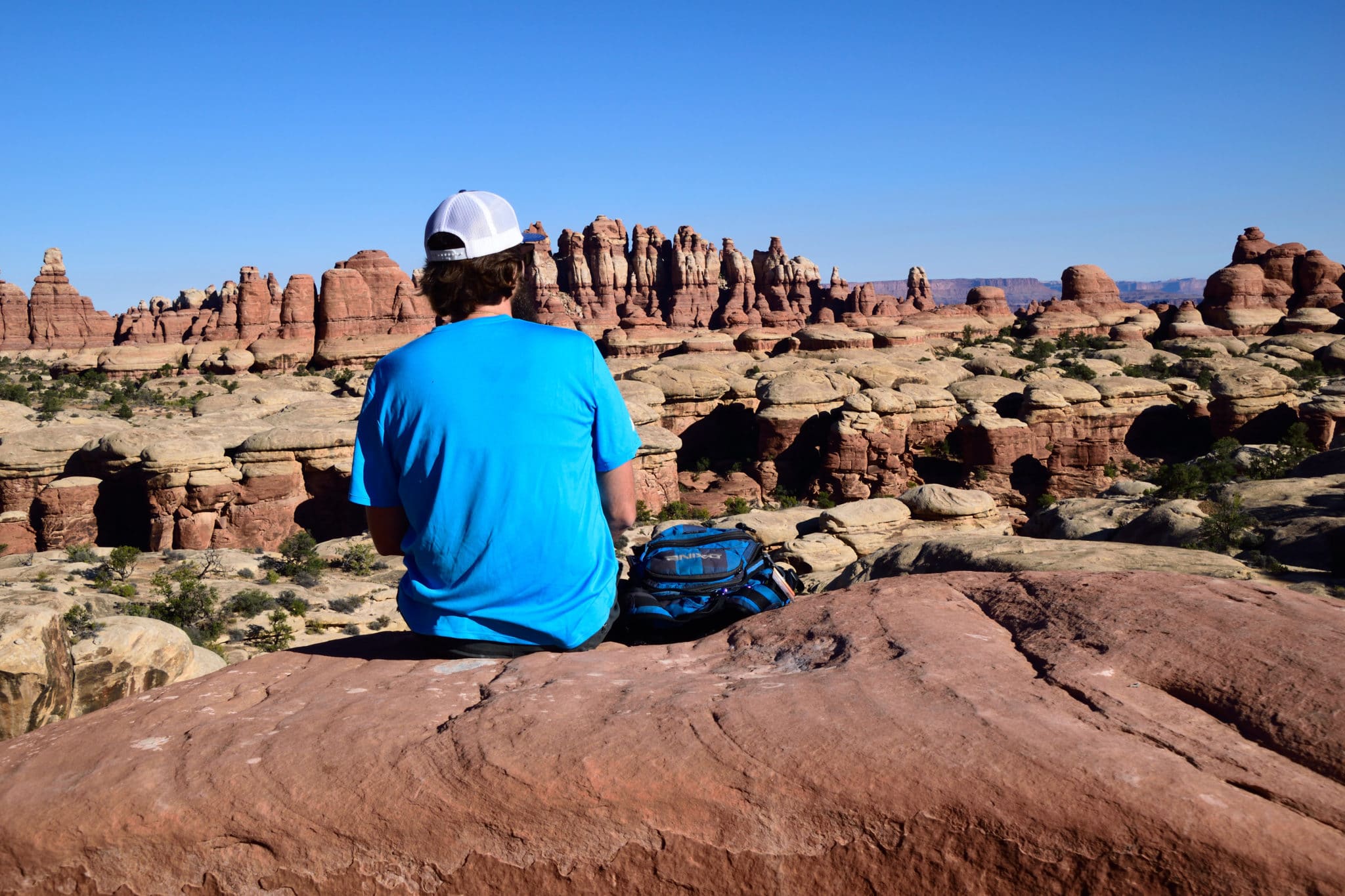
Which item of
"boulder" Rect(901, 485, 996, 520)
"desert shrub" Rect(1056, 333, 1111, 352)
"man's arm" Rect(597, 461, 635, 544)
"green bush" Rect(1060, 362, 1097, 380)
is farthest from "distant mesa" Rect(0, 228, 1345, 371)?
"man's arm" Rect(597, 461, 635, 544)

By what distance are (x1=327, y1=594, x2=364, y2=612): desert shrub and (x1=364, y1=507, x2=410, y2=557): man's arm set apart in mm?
11389

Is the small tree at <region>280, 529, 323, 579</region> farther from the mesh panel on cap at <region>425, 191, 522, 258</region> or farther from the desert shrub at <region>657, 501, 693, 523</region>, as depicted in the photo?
the mesh panel on cap at <region>425, 191, 522, 258</region>

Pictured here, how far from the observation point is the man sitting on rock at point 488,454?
9.33ft

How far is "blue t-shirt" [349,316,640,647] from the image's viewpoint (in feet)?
9.32

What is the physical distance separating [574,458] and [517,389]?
1.03 feet

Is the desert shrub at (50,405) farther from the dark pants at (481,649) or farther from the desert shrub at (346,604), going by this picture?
the dark pants at (481,649)

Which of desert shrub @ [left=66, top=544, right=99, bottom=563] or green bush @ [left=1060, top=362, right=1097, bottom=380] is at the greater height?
green bush @ [left=1060, top=362, right=1097, bottom=380]

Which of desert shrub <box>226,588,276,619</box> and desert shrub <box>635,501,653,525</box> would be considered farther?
desert shrub <box>635,501,653,525</box>

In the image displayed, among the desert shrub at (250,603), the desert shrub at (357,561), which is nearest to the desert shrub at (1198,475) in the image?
the desert shrub at (357,561)

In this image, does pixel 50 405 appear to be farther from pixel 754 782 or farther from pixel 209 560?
pixel 754 782

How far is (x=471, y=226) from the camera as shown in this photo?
9.64ft

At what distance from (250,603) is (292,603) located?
0.59 metres

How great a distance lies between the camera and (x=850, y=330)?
1870 inches

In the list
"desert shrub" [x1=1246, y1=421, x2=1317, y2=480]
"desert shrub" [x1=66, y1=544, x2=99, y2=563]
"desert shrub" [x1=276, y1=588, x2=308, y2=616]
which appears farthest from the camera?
"desert shrub" [x1=1246, y1=421, x2=1317, y2=480]
